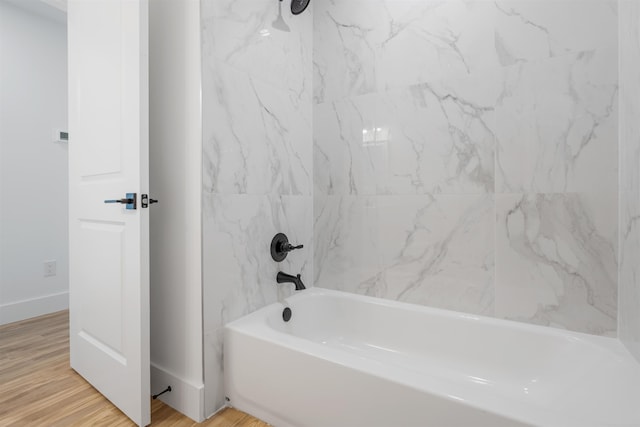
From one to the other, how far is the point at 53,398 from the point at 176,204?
3.56 feet

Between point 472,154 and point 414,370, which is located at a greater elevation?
point 472,154

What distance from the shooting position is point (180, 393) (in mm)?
1391

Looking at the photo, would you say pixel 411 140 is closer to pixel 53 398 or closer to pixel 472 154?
pixel 472 154

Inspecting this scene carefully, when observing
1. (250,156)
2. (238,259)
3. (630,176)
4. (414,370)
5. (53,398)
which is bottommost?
(53,398)

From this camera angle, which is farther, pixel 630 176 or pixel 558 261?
pixel 558 261

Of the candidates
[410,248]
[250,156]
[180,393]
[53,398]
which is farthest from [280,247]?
[53,398]

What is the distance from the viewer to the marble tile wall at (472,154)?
1.27m

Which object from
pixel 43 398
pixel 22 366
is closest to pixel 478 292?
pixel 43 398

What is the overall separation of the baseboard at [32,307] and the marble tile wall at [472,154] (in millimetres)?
2366

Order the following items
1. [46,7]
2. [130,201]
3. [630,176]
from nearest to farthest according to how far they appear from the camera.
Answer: [630,176]
[130,201]
[46,7]

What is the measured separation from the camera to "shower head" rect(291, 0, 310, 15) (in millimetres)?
1688

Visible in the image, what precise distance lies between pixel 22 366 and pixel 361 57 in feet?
8.53

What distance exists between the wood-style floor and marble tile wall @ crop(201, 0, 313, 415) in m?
0.18

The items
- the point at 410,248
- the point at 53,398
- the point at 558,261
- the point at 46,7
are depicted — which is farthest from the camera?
the point at 46,7
